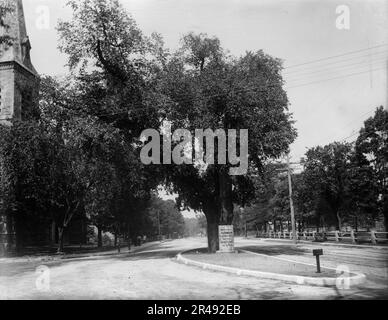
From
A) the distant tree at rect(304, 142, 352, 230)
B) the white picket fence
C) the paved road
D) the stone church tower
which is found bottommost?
the white picket fence

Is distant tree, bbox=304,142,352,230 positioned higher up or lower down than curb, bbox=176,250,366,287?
higher up

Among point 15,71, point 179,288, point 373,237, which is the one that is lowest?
point 373,237

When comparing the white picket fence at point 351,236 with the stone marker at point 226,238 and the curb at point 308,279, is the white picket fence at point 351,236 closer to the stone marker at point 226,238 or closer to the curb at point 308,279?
the stone marker at point 226,238

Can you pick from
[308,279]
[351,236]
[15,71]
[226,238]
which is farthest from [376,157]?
[15,71]

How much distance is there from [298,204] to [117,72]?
35.2 metres

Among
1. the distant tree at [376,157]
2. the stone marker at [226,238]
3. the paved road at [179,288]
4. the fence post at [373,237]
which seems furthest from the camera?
the distant tree at [376,157]

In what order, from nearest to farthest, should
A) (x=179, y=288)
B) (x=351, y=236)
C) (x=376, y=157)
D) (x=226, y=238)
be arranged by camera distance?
(x=179, y=288) < (x=226, y=238) < (x=351, y=236) < (x=376, y=157)

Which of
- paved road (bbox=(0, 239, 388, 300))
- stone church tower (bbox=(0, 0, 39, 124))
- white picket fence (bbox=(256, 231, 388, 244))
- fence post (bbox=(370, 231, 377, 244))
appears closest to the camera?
paved road (bbox=(0, 239, 388, 300))

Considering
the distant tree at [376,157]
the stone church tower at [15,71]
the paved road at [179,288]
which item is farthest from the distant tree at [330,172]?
the paved road at [179,288]

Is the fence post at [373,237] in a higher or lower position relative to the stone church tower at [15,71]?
lower

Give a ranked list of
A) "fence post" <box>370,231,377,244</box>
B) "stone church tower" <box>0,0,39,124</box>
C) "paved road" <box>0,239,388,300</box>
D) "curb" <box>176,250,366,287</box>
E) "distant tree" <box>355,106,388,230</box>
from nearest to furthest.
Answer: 1. "paved road" <box>0,239,388,300</box>
2. "curb" <box>176,250,366,287</box>
3. "fence post" <box>370,231,377,244</box>
4. "distant tree" <box>355,106,388,230</box>
5. "stone church tower" <box>0,0,39,124</box>

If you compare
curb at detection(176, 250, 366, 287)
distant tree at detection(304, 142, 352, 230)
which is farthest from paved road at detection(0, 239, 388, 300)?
distant tree at detection(304, 142, 352, 230)

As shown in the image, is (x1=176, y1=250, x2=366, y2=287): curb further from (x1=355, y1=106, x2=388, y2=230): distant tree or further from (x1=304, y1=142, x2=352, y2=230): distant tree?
(x1=304, y1=142, x2=352, y2=230): distant tree

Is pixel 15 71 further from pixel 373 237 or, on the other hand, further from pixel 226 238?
pixel 373 237
